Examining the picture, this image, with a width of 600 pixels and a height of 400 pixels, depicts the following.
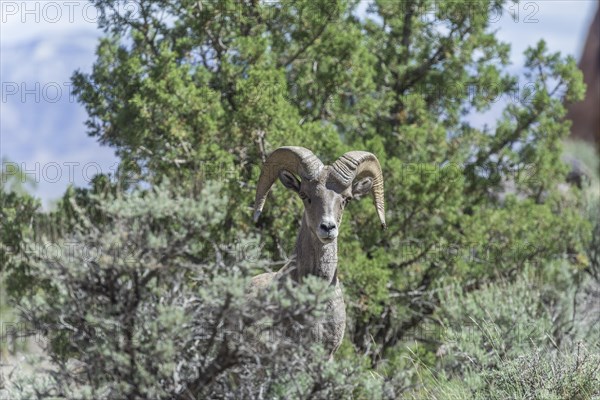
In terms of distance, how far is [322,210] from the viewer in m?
8.63

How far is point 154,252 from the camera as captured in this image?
21.8ft

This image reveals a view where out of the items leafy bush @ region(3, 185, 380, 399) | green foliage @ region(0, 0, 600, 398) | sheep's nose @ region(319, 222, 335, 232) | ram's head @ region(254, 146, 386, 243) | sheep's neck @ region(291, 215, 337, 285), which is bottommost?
leafy bush @ region(3, 185, 380, 399)

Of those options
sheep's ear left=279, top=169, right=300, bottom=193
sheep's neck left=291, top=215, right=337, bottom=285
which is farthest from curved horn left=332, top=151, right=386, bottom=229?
sheep's neck left=291, top=215, right=337, bottom=285

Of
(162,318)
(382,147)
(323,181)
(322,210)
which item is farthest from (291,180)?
(382,147)

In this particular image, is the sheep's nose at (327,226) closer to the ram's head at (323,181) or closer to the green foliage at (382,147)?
the ram's head at (323,181)

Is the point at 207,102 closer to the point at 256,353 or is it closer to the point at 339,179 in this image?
the point at 339,179

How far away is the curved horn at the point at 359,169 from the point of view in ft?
29.3

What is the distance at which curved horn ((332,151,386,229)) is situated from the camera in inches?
352

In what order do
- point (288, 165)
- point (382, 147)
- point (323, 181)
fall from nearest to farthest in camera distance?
point (323, 181) < point (288, 165) < point (382, 147)

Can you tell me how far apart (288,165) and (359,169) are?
2.06ft

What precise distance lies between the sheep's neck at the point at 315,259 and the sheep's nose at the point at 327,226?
9.3 inches

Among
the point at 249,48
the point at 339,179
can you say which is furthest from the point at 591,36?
the point at 339,179

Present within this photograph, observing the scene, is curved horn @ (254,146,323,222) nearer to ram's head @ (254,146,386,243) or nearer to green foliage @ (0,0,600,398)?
ram's head @ (254,146,386,243)

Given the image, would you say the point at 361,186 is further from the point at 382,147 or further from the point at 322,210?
the point at 382,147
